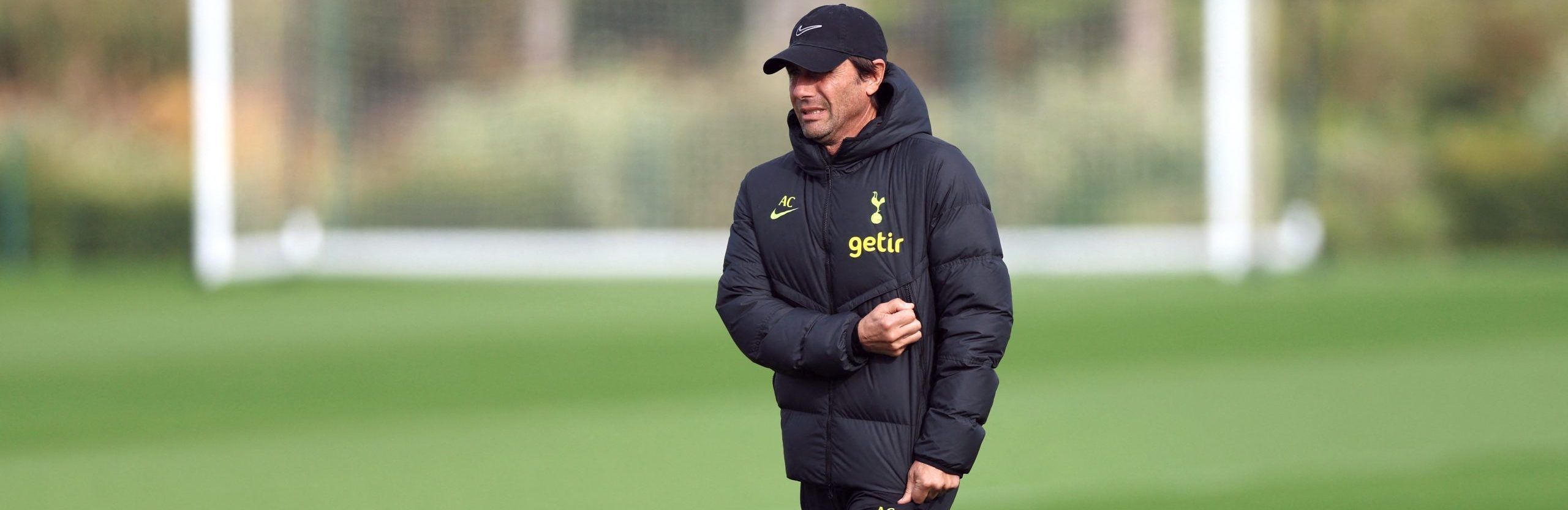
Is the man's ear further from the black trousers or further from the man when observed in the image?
the black trousers

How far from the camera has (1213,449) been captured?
774 centimetres

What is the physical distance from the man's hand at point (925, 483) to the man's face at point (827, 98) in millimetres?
705

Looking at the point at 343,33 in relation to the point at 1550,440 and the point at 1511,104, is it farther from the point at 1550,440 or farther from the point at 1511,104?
the point at 1511,104

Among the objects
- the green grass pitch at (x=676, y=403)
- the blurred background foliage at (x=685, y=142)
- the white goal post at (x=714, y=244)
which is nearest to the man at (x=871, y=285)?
the green grass pitch at (x=676, y=403)

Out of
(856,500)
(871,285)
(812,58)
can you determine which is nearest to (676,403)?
(856,500)

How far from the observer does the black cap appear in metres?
3.54

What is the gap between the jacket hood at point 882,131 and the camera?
3.61 metres

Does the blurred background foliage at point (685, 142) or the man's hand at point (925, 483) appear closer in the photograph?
the man's hand at point (925, 483)

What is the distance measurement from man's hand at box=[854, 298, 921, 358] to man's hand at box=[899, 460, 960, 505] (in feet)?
0.84

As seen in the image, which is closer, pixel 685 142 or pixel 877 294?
pixel 877 294

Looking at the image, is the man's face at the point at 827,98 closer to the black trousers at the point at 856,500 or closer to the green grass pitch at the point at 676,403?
the black trousers at the point at 856,500

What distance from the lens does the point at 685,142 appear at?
59.2 ft

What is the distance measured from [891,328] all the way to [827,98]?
51 centimetres

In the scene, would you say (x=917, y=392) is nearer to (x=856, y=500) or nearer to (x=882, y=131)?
(x=856, y=500)
